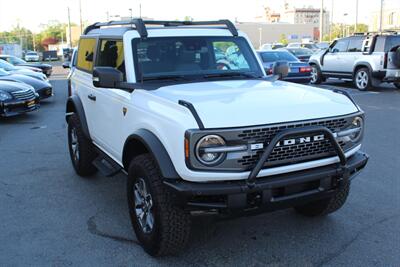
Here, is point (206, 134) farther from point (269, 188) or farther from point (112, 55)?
point (112, 55)

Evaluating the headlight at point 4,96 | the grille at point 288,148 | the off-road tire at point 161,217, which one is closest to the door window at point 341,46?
the headlight at point 4,96

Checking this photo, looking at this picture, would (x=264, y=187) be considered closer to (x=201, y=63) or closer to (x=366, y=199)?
(x=201, y=63)

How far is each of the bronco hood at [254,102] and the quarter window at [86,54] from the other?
6.21 ft

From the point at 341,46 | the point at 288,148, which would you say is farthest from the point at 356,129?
the point at 341,46

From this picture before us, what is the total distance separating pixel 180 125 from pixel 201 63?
1.71 m

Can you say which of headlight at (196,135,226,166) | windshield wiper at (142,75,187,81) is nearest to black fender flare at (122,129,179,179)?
headlight at (196,135,226,166)

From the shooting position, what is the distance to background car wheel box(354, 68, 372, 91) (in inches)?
621

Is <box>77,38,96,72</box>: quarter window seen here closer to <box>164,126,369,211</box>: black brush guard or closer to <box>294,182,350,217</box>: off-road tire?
<box>164,126,369,211</box>: black brush guard

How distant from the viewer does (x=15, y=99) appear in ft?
36.8

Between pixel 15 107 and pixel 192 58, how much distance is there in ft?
25.3

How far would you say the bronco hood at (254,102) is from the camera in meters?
3.43

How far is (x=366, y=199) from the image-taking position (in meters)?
5.19

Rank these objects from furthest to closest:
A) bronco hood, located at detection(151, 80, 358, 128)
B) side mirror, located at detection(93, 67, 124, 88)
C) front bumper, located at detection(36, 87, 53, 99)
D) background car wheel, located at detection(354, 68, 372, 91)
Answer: background car wheel, located at detection(354, 68, 372, 91) < front bumper, located at detection(36, 87, 53, 99) < side mirror, located at detection(93, 67, 124, 88) < bronco hood, located at detection(151, 80, 358, 128)

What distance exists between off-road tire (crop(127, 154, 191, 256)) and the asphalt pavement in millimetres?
144
